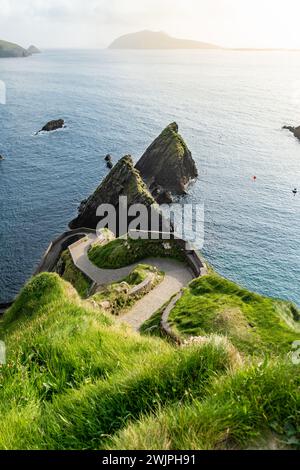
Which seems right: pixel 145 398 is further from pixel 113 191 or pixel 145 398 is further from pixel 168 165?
pixel 168 165

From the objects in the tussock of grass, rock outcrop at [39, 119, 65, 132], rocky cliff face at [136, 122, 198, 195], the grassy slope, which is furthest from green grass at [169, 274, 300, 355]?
rock outcrop at [39, 119, 65, 132]

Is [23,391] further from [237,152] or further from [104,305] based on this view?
[237,152]

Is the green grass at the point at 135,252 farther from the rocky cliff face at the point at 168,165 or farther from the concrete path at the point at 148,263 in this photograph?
the rocky cliff face at the point at 168,165

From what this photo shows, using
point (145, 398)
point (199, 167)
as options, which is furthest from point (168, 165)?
point (145, 398)

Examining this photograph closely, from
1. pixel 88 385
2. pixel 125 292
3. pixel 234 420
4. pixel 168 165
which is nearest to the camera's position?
pixel 234 420

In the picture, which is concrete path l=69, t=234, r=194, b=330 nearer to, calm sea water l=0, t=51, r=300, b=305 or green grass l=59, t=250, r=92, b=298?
green grass l=59, t=250, r=92, b=298

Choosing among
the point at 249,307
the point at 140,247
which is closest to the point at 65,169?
the point at 140,247

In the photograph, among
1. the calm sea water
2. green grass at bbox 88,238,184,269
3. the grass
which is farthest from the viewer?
the calm sea water
